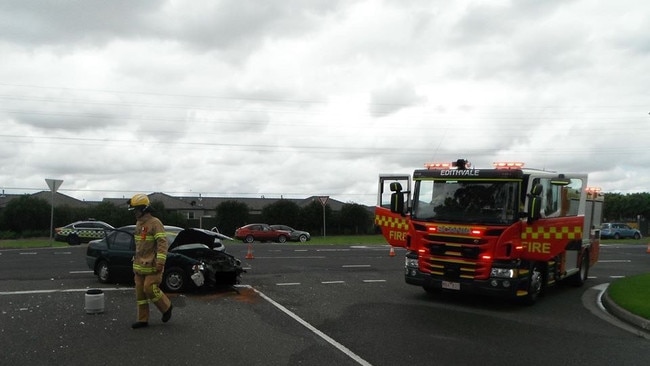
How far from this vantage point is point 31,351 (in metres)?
6.59

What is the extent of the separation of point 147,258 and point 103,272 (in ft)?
19.0

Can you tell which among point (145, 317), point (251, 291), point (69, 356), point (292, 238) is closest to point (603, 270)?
point (251, 291)

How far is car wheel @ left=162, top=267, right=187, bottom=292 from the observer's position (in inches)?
446

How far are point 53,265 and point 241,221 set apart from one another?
37146mm

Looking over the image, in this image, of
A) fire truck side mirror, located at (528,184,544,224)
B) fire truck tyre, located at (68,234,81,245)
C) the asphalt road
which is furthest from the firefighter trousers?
fire truck tyre, located at (68,234,81,245)

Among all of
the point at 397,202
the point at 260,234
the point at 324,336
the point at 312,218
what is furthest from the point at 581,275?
the point at 312,218

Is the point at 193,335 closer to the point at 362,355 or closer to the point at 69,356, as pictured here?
the point at 69,356

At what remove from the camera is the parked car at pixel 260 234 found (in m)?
38.8

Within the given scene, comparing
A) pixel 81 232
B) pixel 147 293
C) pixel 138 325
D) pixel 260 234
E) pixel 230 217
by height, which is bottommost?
pixel 81 232

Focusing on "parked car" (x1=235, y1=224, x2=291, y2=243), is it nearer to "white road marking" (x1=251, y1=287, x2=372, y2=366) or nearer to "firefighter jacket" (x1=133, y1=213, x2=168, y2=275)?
"white road marking" (x1=251, y1=287, x2=372, y2=366)

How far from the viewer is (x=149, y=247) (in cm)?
776

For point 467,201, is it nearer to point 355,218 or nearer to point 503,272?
point 503,272

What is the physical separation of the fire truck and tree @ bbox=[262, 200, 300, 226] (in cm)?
4501

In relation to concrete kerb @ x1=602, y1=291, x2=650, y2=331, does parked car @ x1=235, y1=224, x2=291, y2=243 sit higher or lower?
lower
